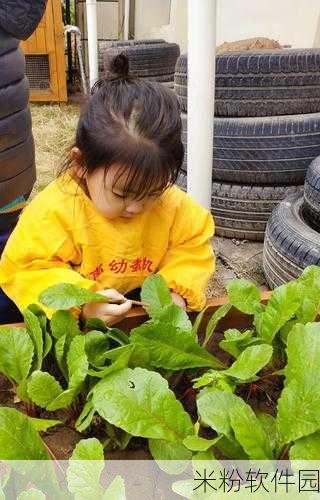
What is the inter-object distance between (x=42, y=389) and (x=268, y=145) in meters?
1.45

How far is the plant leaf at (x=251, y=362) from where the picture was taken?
2.21ft

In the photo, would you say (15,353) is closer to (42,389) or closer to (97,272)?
(42,389)

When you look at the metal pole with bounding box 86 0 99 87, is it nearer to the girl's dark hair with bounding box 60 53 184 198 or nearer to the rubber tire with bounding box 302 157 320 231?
the rubber tire with bounding box 302 157 320 231

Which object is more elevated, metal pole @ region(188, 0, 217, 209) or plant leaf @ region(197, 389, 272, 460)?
metal pole @ region(188, 0, 217, 209)

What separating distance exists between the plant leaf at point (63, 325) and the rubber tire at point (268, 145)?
131 cm

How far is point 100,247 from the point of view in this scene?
38.7 inches

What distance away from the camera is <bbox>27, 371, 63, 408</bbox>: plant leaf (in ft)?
2.33

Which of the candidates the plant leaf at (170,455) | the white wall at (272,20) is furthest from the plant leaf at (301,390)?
the white wall at (272,20)

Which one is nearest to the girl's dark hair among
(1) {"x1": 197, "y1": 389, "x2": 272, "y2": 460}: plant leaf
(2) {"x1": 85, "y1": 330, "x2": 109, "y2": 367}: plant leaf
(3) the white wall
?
(2) {"x1": 85, "y1": 330, "x2": 109, "y2": 367}: plant leaf

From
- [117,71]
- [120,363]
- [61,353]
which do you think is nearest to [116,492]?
[120,363]

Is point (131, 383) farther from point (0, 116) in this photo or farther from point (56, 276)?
point (0, 116)

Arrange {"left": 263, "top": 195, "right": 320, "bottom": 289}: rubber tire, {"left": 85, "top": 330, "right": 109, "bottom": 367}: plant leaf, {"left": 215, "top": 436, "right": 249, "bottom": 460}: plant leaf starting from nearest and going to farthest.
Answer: {"left": 215, "top": 436, "right": 249, "bottom": 460}: plant leaf → {"left": 85, "top": 330, "right": 109, "bottom": 367}: plant leaf → {"left": 263, "top": 195, "right": 320, "bottom": 289}: rubber tire

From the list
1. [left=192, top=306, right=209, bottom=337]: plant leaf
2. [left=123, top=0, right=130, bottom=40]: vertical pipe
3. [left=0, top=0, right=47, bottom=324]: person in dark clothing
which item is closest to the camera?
[left=192, top=306, right=209, bottom=337]: plant leaf

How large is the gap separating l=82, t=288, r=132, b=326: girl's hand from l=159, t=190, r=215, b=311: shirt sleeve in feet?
0.52
